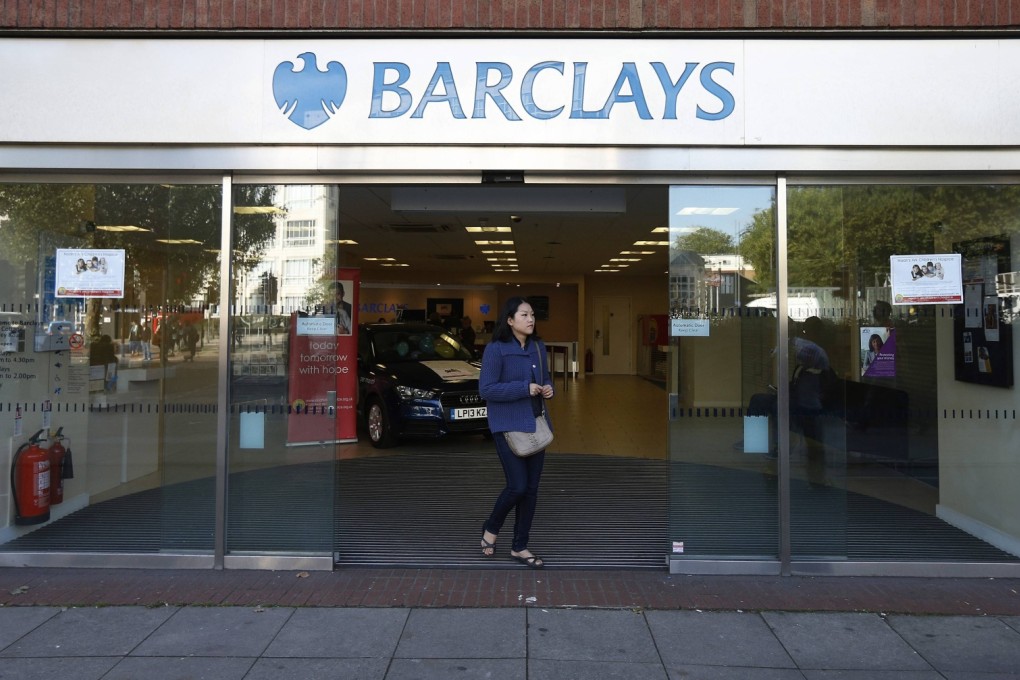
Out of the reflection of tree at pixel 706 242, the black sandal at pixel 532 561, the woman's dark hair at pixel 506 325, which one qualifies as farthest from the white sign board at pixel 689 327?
the black sandal at pixel 532 561

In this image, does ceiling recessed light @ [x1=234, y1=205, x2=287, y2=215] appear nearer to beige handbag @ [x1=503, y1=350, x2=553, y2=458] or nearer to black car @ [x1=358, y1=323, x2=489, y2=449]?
beige handbag @ [x1=503, y1=350, x2=553, y2=458]

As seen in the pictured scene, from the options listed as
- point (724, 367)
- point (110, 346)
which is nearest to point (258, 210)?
point (110, 346)

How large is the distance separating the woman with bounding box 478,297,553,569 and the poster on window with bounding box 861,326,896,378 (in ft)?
7.71

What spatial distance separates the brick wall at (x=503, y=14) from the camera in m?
5.22

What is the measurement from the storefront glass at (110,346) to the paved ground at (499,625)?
1.78 feet

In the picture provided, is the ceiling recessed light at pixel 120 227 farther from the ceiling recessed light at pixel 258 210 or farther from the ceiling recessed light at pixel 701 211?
the ceiling recessed light at pixel 701 211

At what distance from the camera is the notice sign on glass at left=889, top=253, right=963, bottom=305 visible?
5.56m

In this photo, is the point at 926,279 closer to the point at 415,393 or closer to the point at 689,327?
the point at 689,327

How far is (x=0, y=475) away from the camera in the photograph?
583cm

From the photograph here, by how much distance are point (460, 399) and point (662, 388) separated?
413 inches

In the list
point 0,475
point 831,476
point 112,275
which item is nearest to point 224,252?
point 112,275

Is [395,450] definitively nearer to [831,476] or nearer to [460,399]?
[460,399]

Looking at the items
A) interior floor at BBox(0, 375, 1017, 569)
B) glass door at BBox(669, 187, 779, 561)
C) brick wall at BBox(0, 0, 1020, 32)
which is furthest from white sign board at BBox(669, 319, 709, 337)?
brick wall at BBox(0, 0, 1020, 32)

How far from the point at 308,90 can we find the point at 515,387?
2470 millimetres
